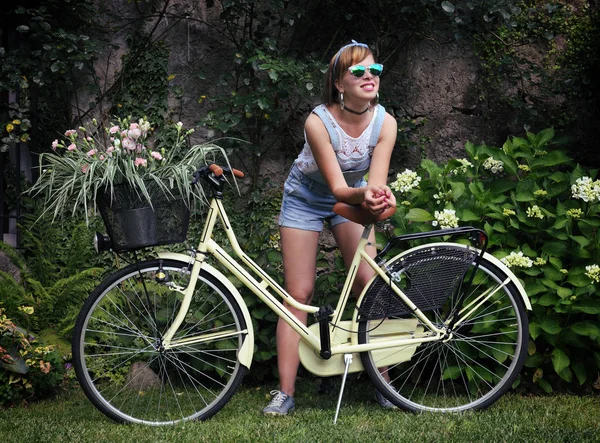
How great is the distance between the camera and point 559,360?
12.3 ft

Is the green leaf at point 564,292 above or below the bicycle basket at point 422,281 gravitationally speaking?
below

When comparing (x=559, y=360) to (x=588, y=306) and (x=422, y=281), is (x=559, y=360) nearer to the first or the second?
(x=588, y=306)

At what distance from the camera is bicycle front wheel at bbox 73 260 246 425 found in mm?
3293

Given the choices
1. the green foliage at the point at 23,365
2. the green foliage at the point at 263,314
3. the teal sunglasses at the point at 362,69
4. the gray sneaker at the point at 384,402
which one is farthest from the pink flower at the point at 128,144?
the gray sneaker at the point at 384,402

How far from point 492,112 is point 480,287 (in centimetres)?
199

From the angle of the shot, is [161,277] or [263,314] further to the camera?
[263,314]

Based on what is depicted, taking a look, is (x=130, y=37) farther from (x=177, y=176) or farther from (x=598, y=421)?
(x=598, y=421)

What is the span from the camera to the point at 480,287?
3.91 metres

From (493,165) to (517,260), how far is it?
0.65m

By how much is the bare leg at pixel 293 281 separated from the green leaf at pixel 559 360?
4.30ft

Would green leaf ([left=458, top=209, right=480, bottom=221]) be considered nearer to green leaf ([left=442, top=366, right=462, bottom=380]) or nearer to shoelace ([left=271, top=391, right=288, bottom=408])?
green leaf ([left=442, top=366, right=462, bottom=380])

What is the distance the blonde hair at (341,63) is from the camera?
3.35m

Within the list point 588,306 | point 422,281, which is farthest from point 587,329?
point 422,281

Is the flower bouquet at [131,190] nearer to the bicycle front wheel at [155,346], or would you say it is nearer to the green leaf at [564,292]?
the bicycle front wheel at [155,346]
